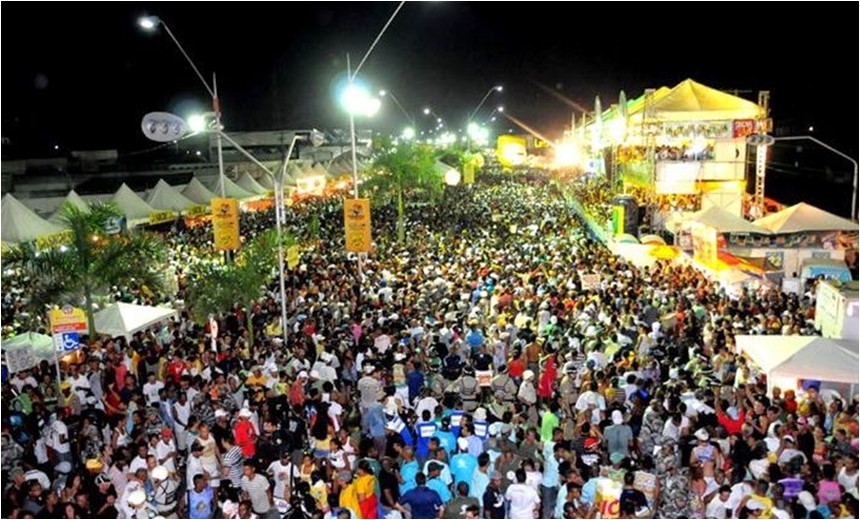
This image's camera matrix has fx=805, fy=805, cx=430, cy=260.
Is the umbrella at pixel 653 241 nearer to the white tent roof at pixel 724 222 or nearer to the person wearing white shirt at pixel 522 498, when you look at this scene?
the white tent roof at pixel 724 222

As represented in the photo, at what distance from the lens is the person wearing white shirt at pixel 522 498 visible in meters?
7.32

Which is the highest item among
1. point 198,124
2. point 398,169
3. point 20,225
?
point 198,124

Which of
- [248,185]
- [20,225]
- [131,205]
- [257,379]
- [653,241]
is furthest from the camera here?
[248,185]

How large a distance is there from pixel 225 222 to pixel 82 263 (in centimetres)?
345

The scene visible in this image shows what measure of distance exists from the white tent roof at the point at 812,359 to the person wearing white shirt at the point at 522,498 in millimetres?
4716

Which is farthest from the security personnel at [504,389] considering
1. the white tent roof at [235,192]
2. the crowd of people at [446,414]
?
the white tent roof at [235,192]

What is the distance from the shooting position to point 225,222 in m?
17.2

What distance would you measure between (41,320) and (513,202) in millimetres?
29050

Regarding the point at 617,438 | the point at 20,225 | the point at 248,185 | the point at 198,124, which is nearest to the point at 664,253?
the point at 198,124

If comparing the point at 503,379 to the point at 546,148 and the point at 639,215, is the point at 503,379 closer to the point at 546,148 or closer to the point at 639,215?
the point at 639,215

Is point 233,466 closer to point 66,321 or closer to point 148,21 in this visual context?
point 66,321

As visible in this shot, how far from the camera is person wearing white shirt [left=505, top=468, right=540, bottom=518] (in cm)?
732

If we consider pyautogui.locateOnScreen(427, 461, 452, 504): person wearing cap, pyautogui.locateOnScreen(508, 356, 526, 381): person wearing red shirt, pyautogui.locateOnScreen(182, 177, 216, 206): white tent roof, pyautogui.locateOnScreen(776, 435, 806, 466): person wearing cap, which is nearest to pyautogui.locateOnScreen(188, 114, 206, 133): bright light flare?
pyautogui.locateOnScreen(508, 356, 526, 381): person wearing red shirt

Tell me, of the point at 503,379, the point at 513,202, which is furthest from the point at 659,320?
the point at 513,202
